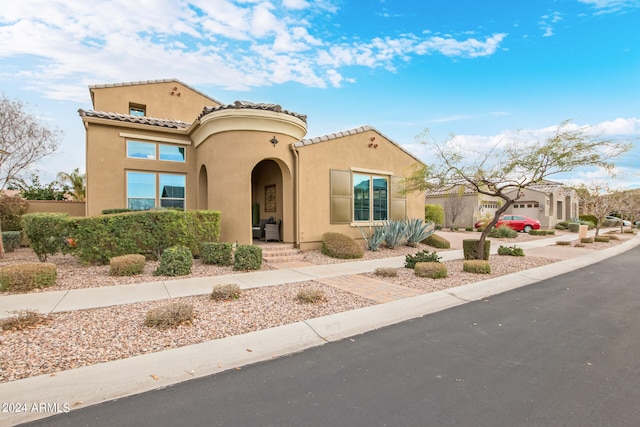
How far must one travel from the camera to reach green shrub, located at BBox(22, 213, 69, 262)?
759 centimetres

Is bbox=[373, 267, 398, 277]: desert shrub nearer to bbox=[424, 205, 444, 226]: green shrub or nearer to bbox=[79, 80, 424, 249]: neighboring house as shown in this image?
bbox=[79, 80, 424, 249]: neighboring house

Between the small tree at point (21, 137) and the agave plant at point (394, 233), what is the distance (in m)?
18.2

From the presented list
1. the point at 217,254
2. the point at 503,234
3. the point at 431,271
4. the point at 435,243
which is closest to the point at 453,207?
the point at 503,234

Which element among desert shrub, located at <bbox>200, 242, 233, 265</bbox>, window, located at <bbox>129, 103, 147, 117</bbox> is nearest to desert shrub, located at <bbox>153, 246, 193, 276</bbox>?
desert shrub, located at <bbox>200, 242, 233, 265</bbox>

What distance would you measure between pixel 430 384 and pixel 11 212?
15.6 m

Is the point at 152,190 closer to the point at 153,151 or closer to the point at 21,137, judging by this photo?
the point at 153,151

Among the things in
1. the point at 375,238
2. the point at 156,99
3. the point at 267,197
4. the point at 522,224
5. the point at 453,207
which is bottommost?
the point at 522,224

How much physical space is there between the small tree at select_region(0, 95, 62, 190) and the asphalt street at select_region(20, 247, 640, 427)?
1894 cm

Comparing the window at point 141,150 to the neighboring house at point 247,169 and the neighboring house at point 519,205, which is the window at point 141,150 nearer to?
the neighboring house at point 247,169

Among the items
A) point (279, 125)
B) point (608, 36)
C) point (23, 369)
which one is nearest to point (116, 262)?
point (23, 369)

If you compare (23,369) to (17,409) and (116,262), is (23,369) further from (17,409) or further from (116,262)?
(116,262)

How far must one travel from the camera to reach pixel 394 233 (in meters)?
11.9

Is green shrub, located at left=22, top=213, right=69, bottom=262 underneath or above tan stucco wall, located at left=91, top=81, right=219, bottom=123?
underneath

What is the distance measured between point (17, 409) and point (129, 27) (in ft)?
34.3
